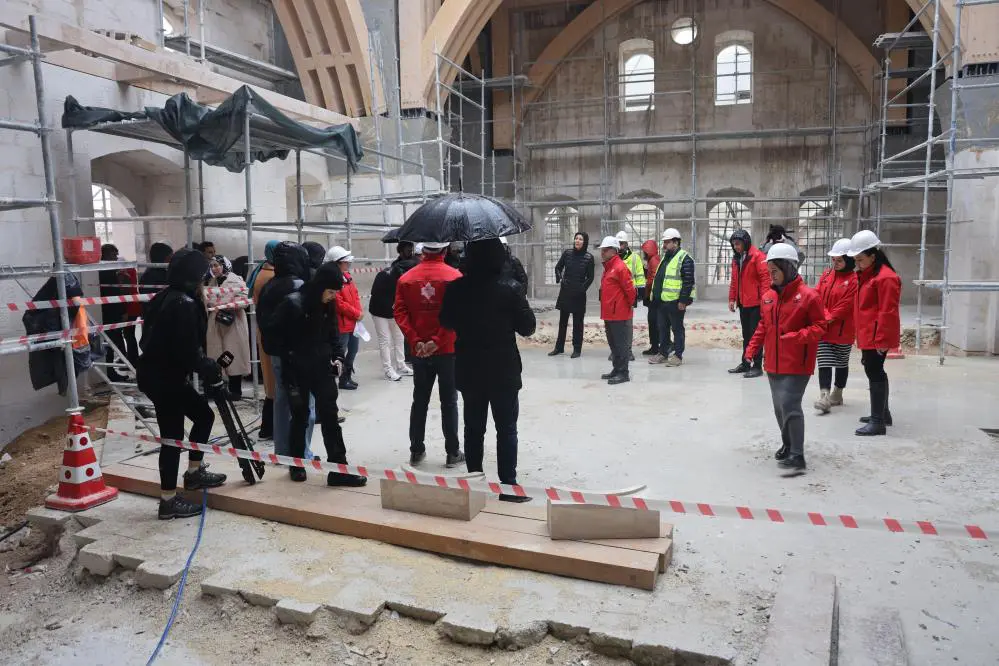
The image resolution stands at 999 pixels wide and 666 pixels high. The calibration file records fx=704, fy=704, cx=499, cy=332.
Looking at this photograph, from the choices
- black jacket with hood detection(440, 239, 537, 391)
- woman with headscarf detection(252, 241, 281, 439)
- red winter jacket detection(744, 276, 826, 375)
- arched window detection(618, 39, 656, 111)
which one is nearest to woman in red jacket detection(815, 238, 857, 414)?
red winter jacket detection(744, 276, 826, 375)

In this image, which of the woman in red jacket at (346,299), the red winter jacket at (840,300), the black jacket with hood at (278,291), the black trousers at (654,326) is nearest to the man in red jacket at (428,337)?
the black jacket with hood at (278,291)

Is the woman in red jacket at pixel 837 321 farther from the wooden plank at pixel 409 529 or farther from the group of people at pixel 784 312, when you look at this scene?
the wooden plank at pixel 409 529

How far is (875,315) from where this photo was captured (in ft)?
18.1

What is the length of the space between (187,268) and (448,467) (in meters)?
2.19

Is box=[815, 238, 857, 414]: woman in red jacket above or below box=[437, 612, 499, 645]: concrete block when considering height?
above

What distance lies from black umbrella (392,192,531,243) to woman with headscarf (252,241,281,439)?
1682 millimetres

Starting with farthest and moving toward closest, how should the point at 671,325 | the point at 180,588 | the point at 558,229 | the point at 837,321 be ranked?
the point at 558,229 → the point at 671,325 → the point at 837,321 → the point at 180,588

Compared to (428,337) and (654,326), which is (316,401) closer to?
(428,337)

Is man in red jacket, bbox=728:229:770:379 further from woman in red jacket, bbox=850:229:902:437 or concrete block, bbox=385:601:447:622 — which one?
concrete block, bbox=385:601:447:622

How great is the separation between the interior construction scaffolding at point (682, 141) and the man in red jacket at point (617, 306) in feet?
26.5

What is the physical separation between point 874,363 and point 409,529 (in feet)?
12.9

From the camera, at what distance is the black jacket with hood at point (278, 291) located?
4156 millimetres

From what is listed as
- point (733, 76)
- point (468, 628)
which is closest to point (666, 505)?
point (468, 628)

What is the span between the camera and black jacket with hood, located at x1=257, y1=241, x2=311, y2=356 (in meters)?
4.16
